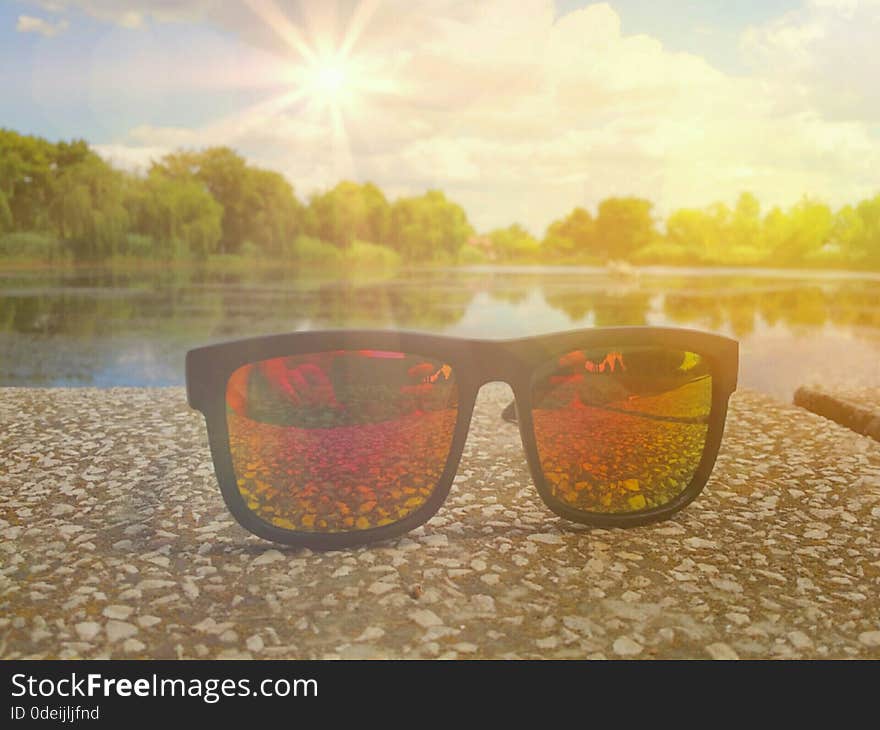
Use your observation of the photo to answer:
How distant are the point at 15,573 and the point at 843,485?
54.2 inches

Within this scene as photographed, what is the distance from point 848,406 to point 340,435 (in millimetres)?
1551

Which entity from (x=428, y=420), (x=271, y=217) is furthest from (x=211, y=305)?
(x=428, y=420)

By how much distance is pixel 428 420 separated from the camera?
1084 mm

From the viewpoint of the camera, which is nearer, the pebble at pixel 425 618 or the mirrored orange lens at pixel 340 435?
the pebble at pixel 425 618

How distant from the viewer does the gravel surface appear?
781 mm

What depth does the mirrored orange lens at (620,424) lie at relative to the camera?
44.1 inches

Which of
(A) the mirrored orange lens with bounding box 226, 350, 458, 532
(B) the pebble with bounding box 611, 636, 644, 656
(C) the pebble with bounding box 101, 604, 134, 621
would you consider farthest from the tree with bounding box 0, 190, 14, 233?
(B) the pebble with bounding box 611, 636, 644, 656

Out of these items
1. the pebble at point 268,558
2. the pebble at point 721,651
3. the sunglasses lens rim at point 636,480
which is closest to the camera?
the pebble at point 721,651

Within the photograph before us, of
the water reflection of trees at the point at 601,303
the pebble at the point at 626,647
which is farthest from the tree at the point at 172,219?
the pebble at the point at 626,647

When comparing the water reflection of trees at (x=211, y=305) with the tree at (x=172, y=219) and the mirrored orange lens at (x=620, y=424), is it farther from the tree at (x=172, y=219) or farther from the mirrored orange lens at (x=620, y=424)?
the mirrored orange lens at (x=620, y=424)

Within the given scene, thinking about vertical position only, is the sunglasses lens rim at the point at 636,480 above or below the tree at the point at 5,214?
below

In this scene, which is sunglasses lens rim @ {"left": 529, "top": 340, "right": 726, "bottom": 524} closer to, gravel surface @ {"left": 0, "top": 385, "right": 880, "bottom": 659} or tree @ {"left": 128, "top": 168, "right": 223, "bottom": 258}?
gravel surface @ {"left": 0, "top": 385, "right": 880, "bottom": 659}

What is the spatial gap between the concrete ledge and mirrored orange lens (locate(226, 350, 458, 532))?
1.27m

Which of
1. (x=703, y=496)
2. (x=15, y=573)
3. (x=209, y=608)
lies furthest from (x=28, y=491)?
(x=703, y=496)
